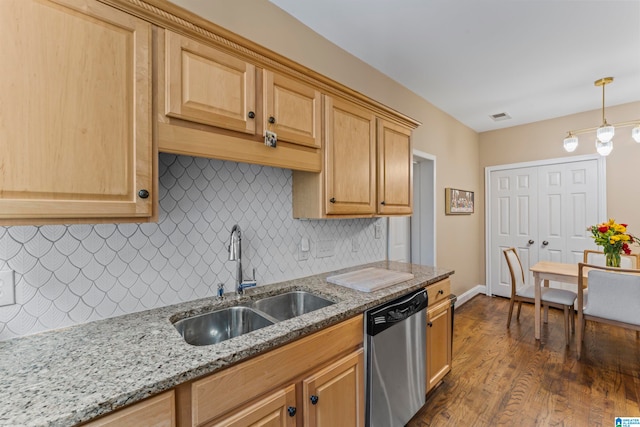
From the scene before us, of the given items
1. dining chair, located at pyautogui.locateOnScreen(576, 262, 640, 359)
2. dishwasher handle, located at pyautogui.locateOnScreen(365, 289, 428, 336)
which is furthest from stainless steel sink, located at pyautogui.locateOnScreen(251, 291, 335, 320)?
dining chair, located at pyautogui.locateOnScreen(576, 262, 640, 359)

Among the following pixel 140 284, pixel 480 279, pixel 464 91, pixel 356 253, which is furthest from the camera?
pixel 480 279

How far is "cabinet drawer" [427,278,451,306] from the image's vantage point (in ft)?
6.66

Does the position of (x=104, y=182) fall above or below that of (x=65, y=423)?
above

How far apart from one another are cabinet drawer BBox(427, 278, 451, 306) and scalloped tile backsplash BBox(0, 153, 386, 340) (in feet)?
2.62

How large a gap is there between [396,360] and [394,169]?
140 cm

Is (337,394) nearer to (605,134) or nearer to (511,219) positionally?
(605,134)

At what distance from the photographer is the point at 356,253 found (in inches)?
99.5

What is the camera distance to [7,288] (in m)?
1.07

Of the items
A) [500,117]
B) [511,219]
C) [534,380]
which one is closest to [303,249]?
[534,380]

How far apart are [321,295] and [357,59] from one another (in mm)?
2053

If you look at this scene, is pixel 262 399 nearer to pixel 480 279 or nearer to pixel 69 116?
pixel 69 116

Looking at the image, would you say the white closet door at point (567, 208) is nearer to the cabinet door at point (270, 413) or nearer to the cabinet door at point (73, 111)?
the cabinet door at point (270, 413)

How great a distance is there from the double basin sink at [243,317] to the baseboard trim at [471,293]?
3131 mm

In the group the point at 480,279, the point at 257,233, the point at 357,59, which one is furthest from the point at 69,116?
the point at 480,279
